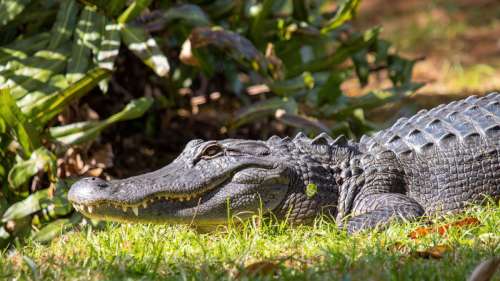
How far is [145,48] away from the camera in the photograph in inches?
253

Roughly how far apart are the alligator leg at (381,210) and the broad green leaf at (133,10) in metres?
2.24

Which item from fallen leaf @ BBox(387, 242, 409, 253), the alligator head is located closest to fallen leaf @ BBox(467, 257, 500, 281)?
fallen leaf @ BBox(387, 242, 409, 253)

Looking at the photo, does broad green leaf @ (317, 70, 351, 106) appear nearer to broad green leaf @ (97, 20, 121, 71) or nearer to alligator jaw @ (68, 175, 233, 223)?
broad green leaf @ (97, 20, 121, 71)

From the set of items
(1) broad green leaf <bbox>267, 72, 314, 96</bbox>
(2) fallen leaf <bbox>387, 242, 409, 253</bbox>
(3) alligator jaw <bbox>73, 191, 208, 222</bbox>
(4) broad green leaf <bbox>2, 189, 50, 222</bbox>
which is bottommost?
(4) broad green leaf <bbox>2, 189, 50, 222</bbox>

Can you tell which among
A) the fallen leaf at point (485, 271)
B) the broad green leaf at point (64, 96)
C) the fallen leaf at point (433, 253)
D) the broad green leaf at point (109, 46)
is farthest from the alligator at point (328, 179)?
the broad green leaf at point (109, 46)

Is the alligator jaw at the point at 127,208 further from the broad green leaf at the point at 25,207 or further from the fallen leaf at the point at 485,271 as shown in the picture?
the fallen leaf at the point at 485,271

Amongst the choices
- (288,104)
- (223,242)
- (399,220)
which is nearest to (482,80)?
(288,104)

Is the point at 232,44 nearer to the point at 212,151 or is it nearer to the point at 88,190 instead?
the point at 212,151

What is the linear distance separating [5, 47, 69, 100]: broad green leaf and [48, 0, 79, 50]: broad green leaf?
4.1 inches

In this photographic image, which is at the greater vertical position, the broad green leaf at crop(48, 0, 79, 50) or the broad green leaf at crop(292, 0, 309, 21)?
the broad green leaf at crop(48, 0, 79, 50)

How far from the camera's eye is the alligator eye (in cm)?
488

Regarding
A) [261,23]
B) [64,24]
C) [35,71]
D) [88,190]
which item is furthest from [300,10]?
[88,190]

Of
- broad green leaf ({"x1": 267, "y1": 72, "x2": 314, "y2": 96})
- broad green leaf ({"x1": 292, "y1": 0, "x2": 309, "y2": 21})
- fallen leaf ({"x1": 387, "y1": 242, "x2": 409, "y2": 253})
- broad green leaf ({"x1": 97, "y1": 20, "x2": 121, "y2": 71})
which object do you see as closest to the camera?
fallen leaf ({"x1": 387, "y1": 242, "x2": 409, "y2": 253})

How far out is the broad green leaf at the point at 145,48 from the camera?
20.7 ft
